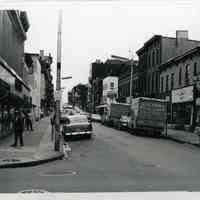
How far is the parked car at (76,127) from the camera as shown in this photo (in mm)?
26195

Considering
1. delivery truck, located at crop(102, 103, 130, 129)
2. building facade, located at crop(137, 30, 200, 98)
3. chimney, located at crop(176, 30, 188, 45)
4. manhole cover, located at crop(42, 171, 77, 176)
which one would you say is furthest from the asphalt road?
chimney, located at crop(176, 30, 188, 45)

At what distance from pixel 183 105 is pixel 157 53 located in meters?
11.8

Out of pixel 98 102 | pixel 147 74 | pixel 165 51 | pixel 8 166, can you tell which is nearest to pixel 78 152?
pixel 8 166

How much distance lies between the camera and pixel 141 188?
32.9 feet

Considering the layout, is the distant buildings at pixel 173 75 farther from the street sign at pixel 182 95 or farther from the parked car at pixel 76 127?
the parked car at pixel 76 127

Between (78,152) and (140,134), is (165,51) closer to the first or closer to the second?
(140,134)

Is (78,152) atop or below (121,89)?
below

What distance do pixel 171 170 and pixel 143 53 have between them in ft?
147

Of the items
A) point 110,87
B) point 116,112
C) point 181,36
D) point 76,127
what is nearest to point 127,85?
point 181,36

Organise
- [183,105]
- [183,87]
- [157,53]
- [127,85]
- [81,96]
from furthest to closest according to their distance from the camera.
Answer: [81,96] < [127,85] < [157,53] < [183,105] < [183,87]

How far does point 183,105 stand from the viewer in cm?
4050

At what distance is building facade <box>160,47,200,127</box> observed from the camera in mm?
36438

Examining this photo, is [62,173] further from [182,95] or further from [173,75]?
[173,75]

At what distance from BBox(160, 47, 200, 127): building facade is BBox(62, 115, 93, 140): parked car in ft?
42.3
